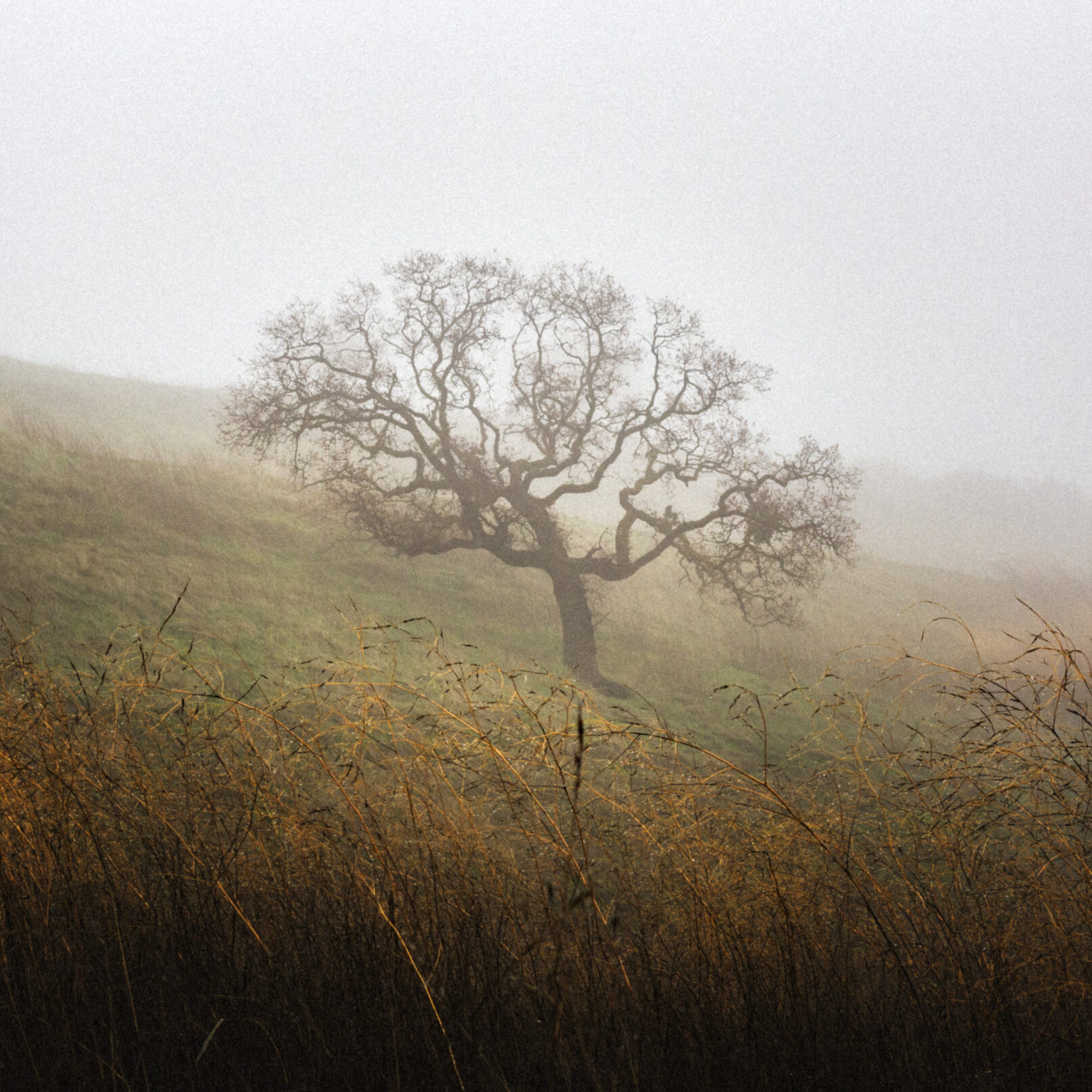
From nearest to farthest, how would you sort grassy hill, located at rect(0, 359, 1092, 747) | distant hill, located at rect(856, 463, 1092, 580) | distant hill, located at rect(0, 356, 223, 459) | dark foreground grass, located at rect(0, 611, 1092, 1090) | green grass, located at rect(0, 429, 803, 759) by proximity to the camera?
1. dark foreground grass, located at rect(0, 611, 1092, 1090)
2. green grass, located at rect(0, 429, 803, 759)
3. grassy hill, located at rect(0, 359, 1092, 747)
4. distant hill, located at rect(0, 356, 223, 459)
5. distant hill, located at rect(856, 463, 1092, 580)

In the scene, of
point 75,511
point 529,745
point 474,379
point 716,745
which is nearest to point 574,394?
point 474,379

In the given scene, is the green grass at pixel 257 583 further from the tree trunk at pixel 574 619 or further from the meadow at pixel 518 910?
the meadow at pixel 518 910

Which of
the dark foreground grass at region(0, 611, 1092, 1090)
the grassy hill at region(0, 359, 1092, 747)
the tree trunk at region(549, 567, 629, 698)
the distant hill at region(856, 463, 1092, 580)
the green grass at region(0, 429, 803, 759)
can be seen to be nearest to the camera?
the dark foreground grass at region(0, 611, 1092, 1090)

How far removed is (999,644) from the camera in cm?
2069

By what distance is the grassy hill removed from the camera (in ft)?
35.1

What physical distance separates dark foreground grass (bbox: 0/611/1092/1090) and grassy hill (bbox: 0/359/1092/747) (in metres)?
6.33

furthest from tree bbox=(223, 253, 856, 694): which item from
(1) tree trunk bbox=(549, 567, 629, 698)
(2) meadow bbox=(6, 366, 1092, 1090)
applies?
(2) meadow bbox=(6, 366, 1092, 1090)

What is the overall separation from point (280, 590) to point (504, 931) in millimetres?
11233

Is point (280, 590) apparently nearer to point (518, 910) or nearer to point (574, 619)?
point (574, 619)

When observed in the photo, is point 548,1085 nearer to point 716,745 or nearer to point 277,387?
point 716,745

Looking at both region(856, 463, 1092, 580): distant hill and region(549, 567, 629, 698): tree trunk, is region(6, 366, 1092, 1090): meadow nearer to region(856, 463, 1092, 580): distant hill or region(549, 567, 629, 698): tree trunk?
region(549, 567, 629, 698): tree trunk

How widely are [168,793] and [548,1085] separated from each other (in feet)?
6.41

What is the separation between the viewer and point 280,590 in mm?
13148

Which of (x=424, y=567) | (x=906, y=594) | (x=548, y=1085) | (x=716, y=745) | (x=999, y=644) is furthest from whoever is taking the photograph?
(x=906, y=594)
